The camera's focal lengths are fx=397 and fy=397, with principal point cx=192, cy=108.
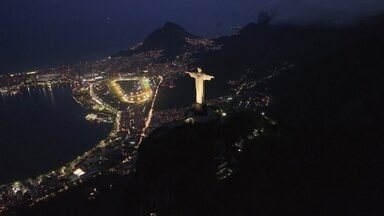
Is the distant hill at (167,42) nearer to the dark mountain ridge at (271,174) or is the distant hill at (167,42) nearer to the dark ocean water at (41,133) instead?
the dark ocean water at (41,133)

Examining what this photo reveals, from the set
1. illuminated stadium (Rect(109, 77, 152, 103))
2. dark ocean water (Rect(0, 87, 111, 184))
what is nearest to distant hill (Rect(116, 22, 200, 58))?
illuminated stadium (Rect(109, 77, 152, 103))

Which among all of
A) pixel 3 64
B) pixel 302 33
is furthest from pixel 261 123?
pixel 3 64

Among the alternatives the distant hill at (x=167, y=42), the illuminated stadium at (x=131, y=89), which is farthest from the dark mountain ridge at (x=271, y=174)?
the distant hill at (x=167, y=42)

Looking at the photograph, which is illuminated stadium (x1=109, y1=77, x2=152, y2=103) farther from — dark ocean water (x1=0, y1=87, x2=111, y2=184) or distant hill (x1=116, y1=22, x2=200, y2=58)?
distant hill (x1=116, y1=22, x2=200, y2=58)

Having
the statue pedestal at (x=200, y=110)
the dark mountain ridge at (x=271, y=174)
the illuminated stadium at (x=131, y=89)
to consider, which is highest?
the statue pedestal at (x=200, y=110)

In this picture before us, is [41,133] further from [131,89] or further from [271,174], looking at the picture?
[271,174]

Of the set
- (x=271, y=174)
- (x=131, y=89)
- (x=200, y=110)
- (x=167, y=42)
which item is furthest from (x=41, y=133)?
(x=167, y=42)
